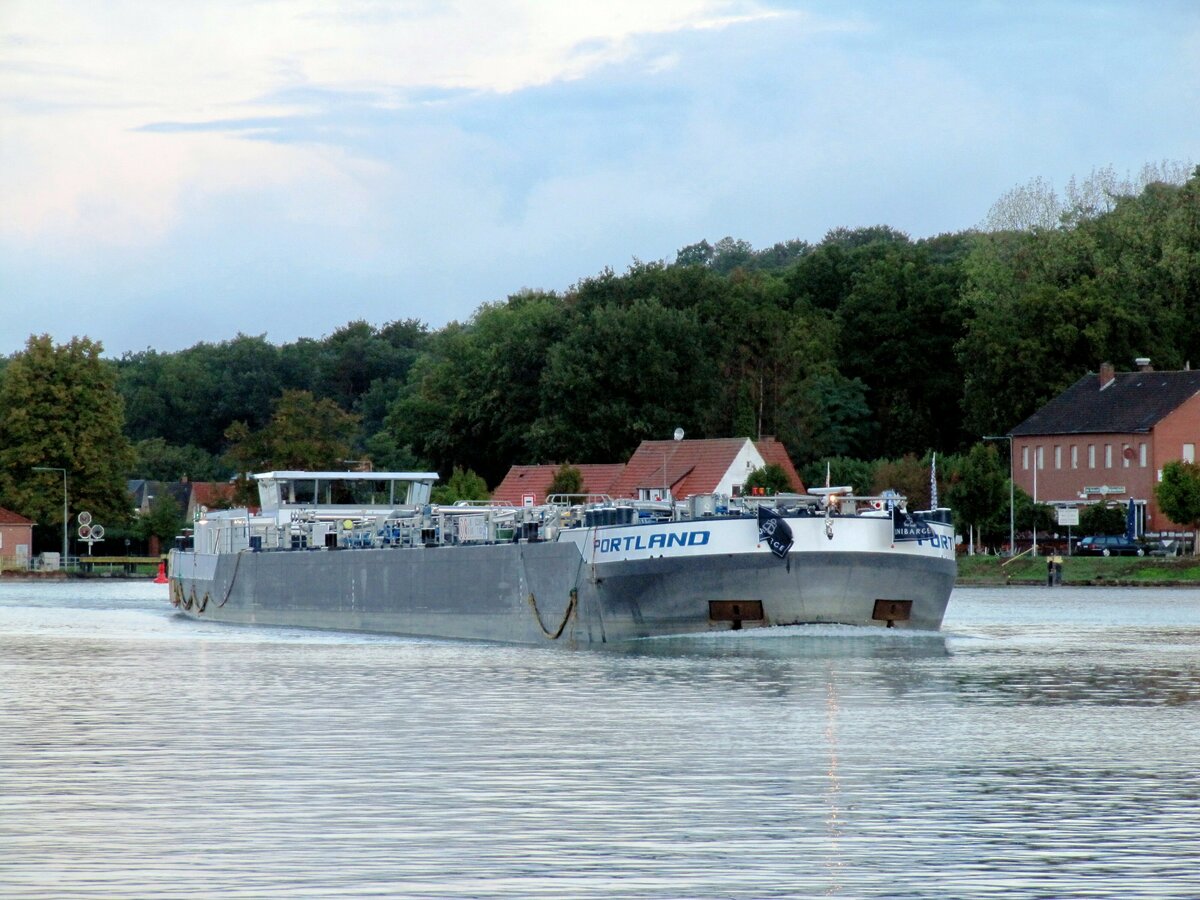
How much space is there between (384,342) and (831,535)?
475 ft

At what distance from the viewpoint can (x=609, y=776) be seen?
18078 millimetres

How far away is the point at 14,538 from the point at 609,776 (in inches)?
3527

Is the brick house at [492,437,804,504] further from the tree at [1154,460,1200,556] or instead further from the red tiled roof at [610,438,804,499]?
the tree at [1154,460,1200,556]

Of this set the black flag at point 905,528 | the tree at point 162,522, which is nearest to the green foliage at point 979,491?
the tree at point 162,522

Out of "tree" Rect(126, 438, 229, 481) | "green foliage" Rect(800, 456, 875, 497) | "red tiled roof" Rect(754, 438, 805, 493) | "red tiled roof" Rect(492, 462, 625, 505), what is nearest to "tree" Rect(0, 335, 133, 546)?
"red tiled roof" Rect(492, 462, 625, 505)

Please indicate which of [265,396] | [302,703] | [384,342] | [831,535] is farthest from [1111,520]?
[384,342]

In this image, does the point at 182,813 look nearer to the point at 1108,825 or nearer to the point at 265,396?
the point at 1108,825

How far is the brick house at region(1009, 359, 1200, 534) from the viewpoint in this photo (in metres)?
92.5

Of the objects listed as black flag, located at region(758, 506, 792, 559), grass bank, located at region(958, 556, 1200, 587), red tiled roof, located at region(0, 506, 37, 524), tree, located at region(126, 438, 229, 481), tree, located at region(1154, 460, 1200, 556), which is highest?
tree, located at region(126, 438, 229, 481)

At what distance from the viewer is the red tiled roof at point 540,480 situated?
94.1 m

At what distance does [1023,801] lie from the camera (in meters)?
16.8

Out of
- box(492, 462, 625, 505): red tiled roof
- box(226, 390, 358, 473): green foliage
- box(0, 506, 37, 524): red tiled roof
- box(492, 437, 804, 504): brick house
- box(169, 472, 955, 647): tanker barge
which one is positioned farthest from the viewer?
box(226, 390, 358, 473): green foliage

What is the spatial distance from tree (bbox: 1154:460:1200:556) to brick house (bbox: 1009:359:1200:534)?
7290 mm

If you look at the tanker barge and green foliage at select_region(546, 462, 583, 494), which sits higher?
green foliage at select_region(546, 462, 583, 494)
